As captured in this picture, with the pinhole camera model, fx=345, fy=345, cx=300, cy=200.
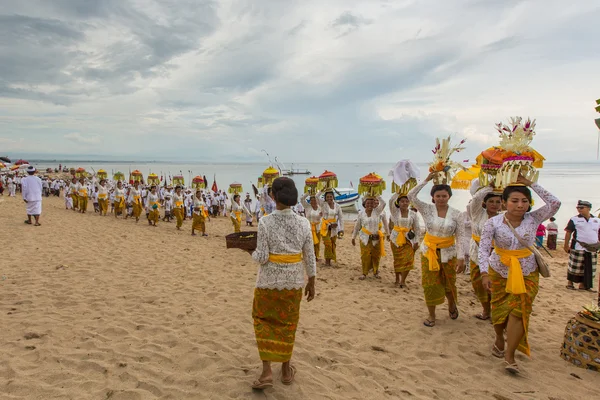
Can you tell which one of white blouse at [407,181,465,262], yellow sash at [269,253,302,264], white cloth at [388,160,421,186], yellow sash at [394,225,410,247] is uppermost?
→ white cloth at [388,160,421,186]

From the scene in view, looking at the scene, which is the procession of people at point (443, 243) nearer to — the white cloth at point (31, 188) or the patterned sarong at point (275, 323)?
the patterned sarong at point (275, 323)

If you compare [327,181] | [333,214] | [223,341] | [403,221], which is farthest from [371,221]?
[223,341]

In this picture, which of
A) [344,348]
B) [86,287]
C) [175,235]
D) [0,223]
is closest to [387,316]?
[344,348]

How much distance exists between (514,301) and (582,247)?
501 cm

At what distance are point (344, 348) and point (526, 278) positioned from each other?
2.13 m

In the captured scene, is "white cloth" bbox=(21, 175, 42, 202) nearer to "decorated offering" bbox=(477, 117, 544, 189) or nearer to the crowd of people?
the crowd of people

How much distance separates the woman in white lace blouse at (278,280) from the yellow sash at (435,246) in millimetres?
2349

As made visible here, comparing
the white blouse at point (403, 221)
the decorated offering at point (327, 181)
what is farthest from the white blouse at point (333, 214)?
the white blouse at point (403, 221)

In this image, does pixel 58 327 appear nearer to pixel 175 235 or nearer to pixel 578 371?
pixel 578 371

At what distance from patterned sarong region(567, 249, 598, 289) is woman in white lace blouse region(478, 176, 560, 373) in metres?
5.01

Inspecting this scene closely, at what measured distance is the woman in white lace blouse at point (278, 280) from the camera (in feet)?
10.3

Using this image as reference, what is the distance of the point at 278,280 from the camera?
314cm

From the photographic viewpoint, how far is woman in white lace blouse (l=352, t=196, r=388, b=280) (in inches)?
295

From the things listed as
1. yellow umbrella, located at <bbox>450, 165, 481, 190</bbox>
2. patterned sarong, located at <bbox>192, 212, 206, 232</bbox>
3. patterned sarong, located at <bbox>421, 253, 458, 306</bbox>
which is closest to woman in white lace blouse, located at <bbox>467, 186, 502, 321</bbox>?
patterned sarong, located at <bbox>421, 253, 458, 306</bbox>
